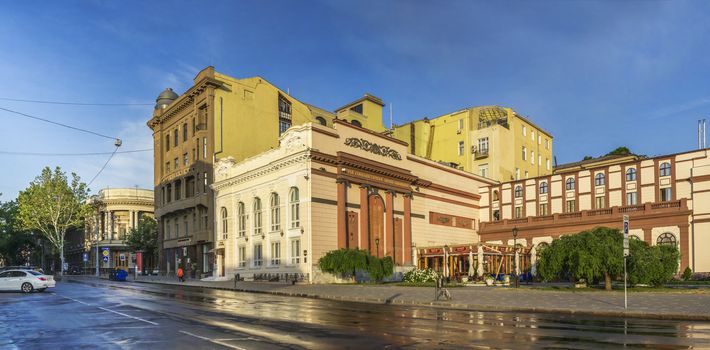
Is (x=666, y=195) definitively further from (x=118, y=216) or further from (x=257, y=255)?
(x=118, y=216)

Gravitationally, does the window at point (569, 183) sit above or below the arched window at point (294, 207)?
above

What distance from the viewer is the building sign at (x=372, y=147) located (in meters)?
48.0

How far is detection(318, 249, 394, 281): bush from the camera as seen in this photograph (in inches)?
1633

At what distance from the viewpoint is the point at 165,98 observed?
7175 cm

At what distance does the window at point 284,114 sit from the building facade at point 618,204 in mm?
24719

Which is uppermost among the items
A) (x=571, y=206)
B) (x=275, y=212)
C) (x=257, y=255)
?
(x=571, y=206)

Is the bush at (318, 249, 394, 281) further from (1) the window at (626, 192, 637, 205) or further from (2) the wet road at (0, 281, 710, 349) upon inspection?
(1) the window at (626, 192, 637, 205)

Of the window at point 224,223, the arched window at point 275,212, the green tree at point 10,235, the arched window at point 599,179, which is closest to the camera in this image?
the arched window at point 275,212

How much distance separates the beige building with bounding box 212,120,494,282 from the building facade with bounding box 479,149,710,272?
24.4ft

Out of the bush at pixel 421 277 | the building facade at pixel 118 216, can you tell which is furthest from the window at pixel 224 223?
the building facade at pixel 118 216

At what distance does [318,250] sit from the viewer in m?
43.4

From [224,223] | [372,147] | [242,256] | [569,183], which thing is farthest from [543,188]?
[224,223]

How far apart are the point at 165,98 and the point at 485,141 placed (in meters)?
42.2

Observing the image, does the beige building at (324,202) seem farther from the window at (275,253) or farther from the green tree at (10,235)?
the green tree at (10,235)
